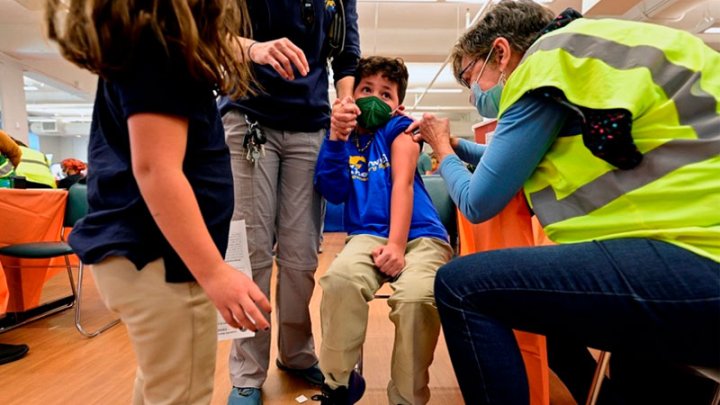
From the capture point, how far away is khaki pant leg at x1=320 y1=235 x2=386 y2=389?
3.54 feet

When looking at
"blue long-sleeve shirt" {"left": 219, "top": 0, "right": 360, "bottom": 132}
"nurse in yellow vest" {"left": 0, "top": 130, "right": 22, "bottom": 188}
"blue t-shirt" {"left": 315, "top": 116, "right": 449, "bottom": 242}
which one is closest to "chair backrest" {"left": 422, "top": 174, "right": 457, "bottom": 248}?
"blue t-shirt" {"left": 315, "top": 116, "right": 449, "bottom": 242}

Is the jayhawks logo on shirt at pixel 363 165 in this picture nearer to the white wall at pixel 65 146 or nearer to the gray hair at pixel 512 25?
the gray hair at pixel 512 25

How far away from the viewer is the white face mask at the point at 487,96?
109 cm

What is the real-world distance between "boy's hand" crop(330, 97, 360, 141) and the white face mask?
32cm

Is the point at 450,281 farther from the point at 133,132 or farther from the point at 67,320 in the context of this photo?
the point at 67,320

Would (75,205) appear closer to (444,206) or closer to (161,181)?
(444,206)

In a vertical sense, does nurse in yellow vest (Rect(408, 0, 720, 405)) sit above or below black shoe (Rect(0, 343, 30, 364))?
above

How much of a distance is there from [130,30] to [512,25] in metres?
0.84

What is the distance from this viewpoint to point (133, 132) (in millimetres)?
560

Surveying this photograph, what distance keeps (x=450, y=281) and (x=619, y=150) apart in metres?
0.36

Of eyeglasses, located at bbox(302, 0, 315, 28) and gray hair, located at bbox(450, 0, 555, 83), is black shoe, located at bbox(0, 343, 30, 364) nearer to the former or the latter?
eyeglasses, located at bbox(302, 0, 315, 28)

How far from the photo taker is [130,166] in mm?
622

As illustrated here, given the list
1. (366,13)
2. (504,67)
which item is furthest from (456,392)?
(366,13)

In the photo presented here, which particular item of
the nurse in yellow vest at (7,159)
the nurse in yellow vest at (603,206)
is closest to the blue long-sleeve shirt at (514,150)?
the nurse in yellow vest at (603,206)
